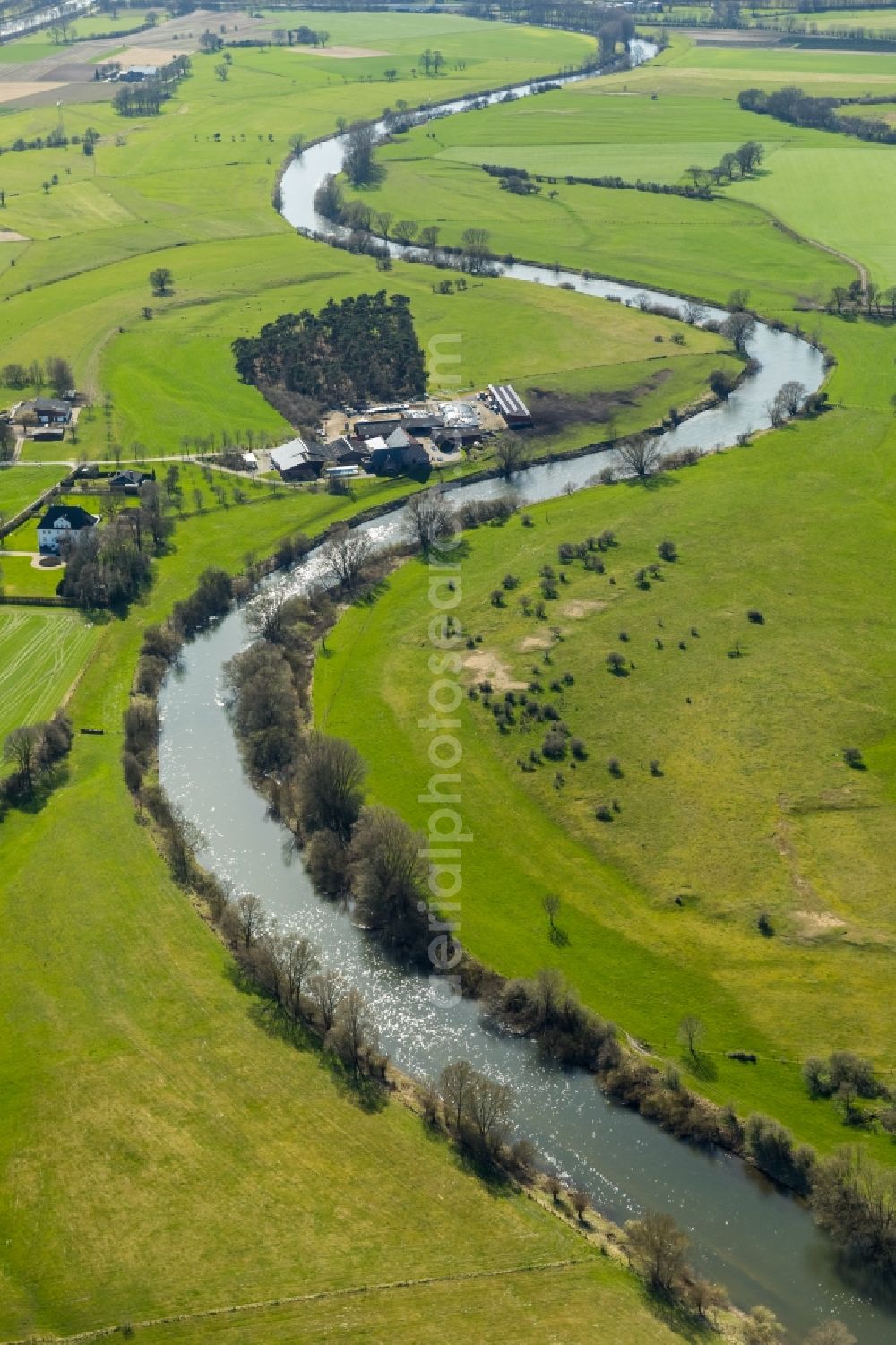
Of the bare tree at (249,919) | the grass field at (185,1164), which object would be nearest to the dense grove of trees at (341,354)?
the grass field at (185,1164)

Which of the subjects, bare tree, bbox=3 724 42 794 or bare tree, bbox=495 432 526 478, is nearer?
bare tree, bbox=3 724 42 794

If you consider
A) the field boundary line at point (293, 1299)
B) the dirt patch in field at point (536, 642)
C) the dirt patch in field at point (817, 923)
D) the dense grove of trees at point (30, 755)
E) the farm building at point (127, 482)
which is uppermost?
the farm building at point (127, 482)

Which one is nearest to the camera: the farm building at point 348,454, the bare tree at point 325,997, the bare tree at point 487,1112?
the bare tree at point 487,1112

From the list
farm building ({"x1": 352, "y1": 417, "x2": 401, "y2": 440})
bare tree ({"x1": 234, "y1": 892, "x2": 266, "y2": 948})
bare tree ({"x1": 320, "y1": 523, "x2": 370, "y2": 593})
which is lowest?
bare tree ({"x1": 234, "y1": 892, "x2": 266, "y2": 948})

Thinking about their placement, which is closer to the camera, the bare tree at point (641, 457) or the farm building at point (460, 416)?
the bare tree at point (641, 457)

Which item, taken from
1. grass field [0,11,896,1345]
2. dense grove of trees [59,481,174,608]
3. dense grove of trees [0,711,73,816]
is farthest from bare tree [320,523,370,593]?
dense grove of trees [0,711,73,816]

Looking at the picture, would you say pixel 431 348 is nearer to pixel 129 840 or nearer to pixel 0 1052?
pixel 129 840

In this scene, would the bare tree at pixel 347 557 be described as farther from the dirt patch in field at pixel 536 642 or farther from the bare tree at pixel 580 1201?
the bare tree at pixel 580 1201

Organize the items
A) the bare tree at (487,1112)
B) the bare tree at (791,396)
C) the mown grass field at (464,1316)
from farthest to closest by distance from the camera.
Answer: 1. the bare tree at (791,396)
2. the bare tree at (487,1112)
3. the mown grass field at (464,1316)

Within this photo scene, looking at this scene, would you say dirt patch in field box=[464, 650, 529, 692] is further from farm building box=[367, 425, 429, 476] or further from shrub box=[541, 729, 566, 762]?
farm building box=[367, 425, 429, 476]
